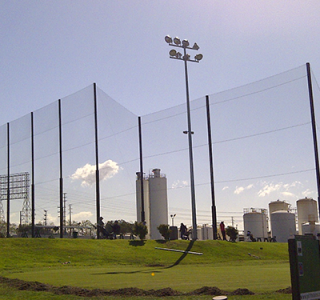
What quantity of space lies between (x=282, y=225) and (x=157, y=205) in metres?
13.9

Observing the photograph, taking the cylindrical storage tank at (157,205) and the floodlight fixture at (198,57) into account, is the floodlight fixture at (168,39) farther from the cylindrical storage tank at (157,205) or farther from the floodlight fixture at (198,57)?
the cylindrical storage tank at (157,205)

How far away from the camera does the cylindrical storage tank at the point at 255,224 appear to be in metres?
50.1

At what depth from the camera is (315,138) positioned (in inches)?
1093

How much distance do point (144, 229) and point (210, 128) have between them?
956cm

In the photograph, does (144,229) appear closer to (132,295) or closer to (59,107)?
(59,107)

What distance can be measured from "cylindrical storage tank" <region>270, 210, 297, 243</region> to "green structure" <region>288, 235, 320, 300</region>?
38.3 metres

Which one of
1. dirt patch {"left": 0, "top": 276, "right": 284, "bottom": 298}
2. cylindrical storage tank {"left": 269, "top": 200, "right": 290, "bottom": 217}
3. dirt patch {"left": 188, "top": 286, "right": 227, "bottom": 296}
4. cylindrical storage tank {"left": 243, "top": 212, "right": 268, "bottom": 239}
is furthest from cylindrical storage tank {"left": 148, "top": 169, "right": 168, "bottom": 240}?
dirt patch {"left": 188, "top": 286, "right": 227, "bottom": 296}

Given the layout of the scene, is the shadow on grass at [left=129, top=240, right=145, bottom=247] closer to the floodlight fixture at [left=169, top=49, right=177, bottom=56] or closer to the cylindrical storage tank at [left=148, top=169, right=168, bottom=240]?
the floodlight fixture at [left=169, top=49, right=177, bottom=56]

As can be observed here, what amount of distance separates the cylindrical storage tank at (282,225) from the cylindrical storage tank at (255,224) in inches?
164

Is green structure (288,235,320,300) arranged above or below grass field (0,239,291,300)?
above

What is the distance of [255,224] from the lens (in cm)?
5019

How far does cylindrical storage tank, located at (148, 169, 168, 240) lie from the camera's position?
2029 inches

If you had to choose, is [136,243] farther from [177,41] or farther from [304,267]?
[304,267]

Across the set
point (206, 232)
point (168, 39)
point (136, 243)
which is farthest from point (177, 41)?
point (206, 232)
